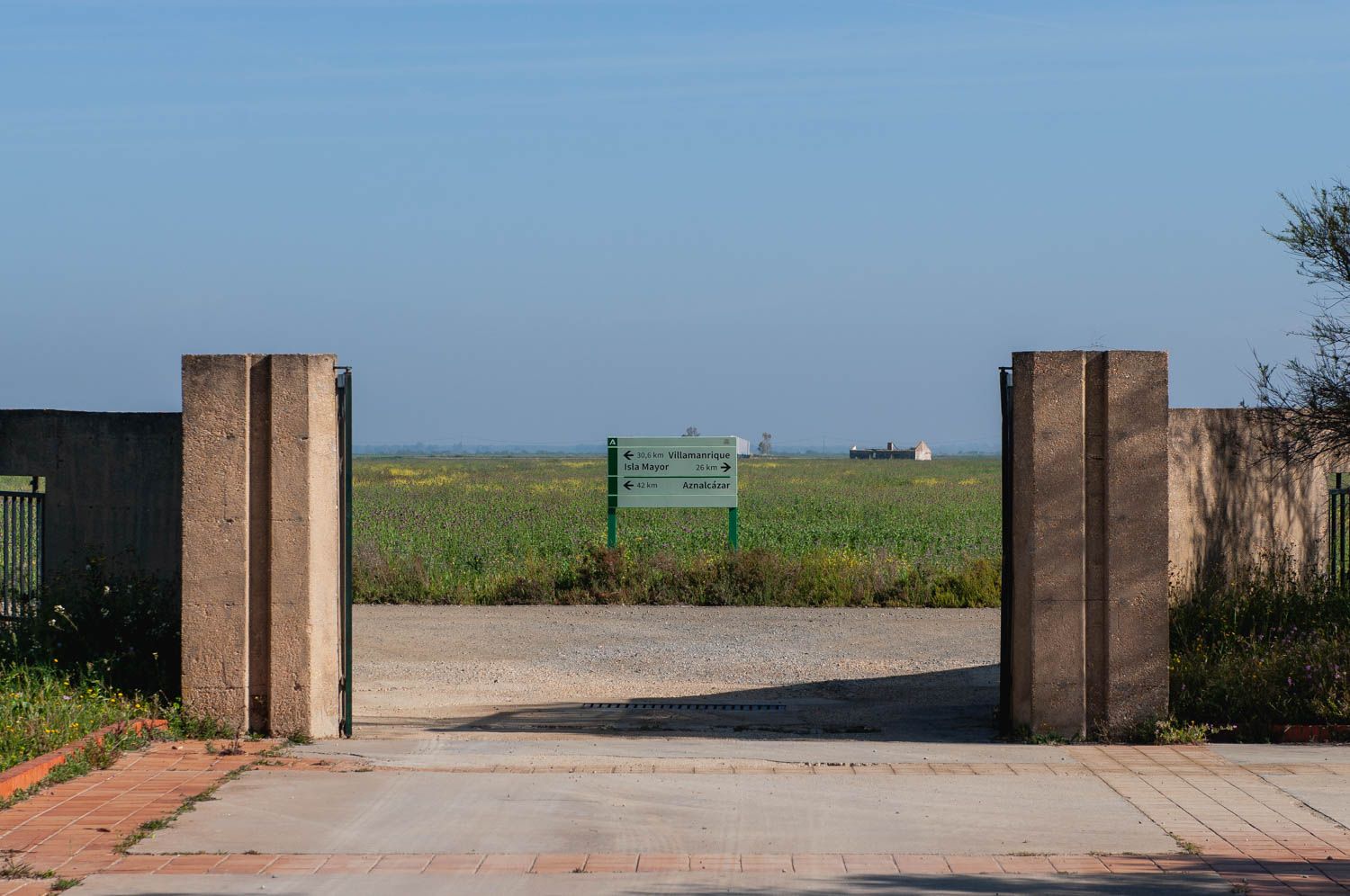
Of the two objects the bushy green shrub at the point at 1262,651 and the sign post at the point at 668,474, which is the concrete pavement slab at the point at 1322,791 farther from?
the sign post at the point at 668,474

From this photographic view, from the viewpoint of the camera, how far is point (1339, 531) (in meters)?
12.1

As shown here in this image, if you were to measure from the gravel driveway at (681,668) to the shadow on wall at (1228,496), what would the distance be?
2.18 m

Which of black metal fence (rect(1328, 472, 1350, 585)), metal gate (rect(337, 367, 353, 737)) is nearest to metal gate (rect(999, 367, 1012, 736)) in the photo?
black metal fence (rect(1328, 472, 1350, 585))

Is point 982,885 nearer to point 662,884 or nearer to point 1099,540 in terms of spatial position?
point 662,884

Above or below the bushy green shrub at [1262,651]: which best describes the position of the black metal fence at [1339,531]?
above

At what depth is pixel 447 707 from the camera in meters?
12.4

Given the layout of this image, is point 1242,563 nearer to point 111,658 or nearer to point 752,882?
point 752,882

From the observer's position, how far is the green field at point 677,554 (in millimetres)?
20219

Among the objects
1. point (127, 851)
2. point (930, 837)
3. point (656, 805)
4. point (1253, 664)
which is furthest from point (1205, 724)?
point (127, 851)

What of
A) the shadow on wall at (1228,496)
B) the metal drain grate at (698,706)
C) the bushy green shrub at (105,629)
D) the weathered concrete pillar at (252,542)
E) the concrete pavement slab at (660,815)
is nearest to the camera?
the concrete pavement slab at (660,815)

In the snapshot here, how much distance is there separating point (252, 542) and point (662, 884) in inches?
190

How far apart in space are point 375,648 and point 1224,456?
353 inches

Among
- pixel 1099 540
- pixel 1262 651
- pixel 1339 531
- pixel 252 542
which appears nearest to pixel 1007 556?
pixel 1099 540

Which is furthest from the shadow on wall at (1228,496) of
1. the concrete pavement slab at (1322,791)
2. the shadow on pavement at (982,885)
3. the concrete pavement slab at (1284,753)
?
the shadow on pavement at (982,885)
